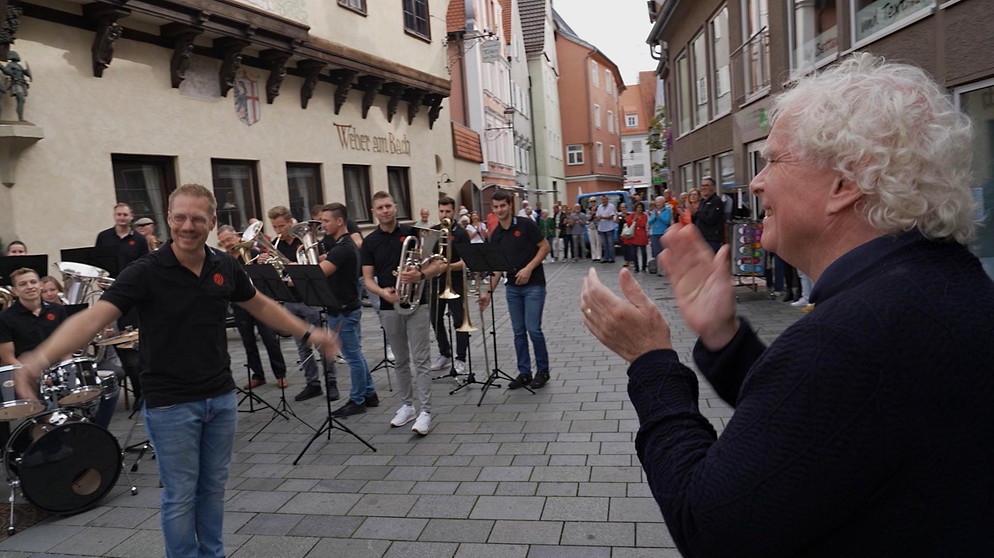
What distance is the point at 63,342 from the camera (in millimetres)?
3215

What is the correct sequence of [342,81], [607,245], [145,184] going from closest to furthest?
[145,184] < [342,81] < [607,245]

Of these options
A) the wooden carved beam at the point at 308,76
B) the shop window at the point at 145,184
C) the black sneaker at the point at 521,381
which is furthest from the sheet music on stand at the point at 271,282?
the wooden carved beam at the point at 308,76

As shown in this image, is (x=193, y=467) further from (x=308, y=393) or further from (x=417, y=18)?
(x=417, y=18)

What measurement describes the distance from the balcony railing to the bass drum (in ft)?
39.5

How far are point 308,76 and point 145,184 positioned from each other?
4716 mm

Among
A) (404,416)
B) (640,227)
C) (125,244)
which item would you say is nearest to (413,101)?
(640,227)

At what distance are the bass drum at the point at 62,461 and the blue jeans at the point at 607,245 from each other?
18.2 meters

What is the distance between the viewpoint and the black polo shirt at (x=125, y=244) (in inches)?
360

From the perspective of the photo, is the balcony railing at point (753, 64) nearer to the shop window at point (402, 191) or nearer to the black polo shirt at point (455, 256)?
the black polo shirt at point (455, 256)

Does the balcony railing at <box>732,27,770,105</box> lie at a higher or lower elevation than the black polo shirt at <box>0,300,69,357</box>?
higher

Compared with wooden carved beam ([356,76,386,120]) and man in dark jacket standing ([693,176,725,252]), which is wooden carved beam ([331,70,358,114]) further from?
man in dark jacket standing ([693,176,725,252])

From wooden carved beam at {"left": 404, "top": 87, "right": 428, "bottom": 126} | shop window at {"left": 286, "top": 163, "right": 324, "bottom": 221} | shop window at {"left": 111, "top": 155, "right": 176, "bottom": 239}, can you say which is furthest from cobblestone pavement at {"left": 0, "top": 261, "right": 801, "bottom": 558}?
wooden carved beam at {"left": 404, "top": 87, "right": 428, "bottom": 126}

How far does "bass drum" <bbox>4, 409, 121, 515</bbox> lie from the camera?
4.79 meters

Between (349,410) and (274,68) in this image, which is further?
(274,68)
